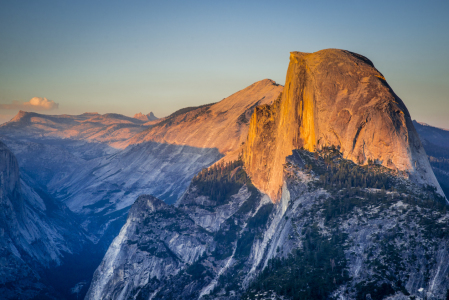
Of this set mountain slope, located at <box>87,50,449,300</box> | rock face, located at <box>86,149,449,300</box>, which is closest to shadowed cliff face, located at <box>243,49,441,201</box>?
mountain slope, located at <box>87,50,449,300</box>

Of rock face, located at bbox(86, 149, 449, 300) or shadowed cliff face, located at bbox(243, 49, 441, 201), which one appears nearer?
rock face, located at bbox(86, 149, 449, 300)

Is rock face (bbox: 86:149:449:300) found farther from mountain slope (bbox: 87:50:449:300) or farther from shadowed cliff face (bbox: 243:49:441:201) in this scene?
shadowed cliff face (bbox: 243:49:441:201)

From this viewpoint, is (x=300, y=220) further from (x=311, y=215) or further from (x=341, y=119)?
(x=341, y=119)

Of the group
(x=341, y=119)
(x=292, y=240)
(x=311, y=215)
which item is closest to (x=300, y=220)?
(x=311, y=215)

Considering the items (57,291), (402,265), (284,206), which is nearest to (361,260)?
(402,265)

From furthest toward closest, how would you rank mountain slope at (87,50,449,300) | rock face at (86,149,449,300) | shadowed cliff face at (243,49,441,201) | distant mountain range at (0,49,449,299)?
shadowed cliff face at (243,49,441,201)
distant mountain range at (0,49,449,299)
mountain slope at (87,50,449,300)
rock face at (86,149,449,300)

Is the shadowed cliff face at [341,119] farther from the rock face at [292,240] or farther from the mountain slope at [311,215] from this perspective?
the rock face at [292,240]

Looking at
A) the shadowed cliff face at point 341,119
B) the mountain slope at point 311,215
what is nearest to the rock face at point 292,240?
the mountain slope at point 311,215

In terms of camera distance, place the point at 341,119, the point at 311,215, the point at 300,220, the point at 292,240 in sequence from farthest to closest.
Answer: the point at 341,119 → the point at 300,220 → the point at 311,215 → the point at 292,240

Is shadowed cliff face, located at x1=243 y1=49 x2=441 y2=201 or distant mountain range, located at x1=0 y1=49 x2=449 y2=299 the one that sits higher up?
shadowed cliff face, located at x1=243 y1=49 x2=441 y2=201
